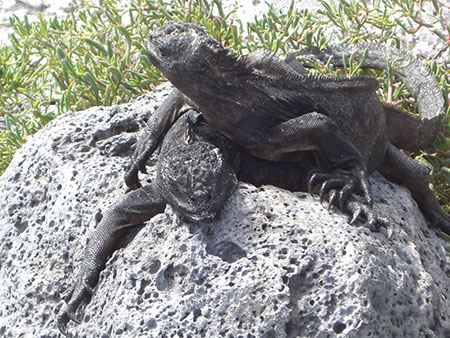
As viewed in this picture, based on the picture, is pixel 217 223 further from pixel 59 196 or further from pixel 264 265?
pixel 59 196

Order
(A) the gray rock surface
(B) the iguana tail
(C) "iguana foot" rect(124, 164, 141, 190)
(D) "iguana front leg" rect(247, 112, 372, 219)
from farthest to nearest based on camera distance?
(B) the iguana tail → (C) "iguana foot" rect(124, 164, 141, 190) → (D) "iguana front leg" rect(247, 112, 372, 219) → (A) the gray rock surface

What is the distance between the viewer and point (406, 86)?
4.63m

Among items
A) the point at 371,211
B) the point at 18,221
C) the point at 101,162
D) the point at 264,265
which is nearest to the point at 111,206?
the point at 101,162

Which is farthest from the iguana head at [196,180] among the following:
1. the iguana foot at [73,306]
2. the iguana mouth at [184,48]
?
the iguana foot at [73,306]

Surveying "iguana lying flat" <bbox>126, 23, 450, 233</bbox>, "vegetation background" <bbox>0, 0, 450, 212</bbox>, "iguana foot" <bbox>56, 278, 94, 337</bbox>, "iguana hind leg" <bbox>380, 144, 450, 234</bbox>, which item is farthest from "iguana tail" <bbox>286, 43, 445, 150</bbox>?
"iguana foot" <bbox>56, 278, 94, 337</bbox>

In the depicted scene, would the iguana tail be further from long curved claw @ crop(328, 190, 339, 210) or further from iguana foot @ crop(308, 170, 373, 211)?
long curved claw @ crop(328, 190, 339, 210)

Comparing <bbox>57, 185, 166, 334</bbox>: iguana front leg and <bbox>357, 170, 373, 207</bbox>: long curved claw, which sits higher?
<bbox>357, 170, 373, 207</bbox>: long curved claw

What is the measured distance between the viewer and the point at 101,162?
11.6 feet

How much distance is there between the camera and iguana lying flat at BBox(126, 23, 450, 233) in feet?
9.93

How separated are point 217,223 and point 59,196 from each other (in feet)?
3.23

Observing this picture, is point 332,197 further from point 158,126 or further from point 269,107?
point 158,126

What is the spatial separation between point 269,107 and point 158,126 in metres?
0.55

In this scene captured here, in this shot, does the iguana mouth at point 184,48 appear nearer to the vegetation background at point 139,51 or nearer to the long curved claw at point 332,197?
the long curved claw at point 332,197

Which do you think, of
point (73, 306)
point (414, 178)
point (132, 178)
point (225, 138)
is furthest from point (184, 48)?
point (414, 178)
